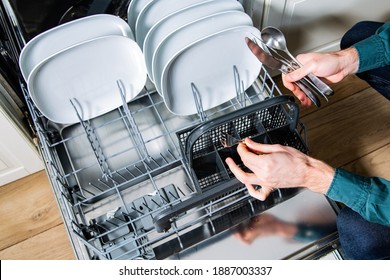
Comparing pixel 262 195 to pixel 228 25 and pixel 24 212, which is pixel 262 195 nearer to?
pixel 228 25

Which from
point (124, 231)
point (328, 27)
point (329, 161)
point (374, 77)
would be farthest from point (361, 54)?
point (124, 231)

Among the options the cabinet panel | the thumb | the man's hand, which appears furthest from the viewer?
the cabinet panel

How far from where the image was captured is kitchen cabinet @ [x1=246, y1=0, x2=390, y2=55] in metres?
0.99

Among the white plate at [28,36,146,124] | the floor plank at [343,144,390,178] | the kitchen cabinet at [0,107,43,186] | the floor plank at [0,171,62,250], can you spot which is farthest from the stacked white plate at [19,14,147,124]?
the floor plank at [343,144,390,178]

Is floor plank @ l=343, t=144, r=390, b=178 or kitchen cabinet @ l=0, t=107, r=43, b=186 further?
floor plank @ l=343, t=144, r=390, b=178

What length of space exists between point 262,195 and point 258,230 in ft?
0.76

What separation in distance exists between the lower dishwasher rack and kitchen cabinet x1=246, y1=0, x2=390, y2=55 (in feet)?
0.67

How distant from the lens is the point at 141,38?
0.83m

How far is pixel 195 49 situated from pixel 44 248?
82 cm

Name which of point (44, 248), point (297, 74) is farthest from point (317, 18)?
point (44, 248)

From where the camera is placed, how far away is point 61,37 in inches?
28.8

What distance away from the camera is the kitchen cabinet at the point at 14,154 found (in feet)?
3.18

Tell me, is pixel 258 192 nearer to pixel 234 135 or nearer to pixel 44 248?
pixel 234 135

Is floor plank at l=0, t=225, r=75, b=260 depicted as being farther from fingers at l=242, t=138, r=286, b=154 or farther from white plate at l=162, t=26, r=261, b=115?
fingers at l=242, t=138, r=286, b=154
